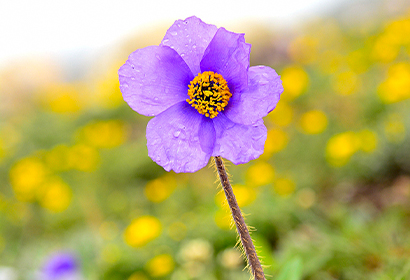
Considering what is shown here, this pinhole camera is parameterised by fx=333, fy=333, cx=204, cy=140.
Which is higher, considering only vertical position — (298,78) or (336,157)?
(298,78)

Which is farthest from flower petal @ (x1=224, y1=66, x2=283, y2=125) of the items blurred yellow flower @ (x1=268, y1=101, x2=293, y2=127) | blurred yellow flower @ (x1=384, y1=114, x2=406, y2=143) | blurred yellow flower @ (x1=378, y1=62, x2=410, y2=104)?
blurred yellow flower @ (x1=268, y1=101, x2=293, y2=127)

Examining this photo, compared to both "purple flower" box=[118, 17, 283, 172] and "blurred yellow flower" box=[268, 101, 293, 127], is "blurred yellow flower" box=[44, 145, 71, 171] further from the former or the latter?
"purple flower" box=[118, 17, 283, 172]

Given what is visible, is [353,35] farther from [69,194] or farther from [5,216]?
[5,216]

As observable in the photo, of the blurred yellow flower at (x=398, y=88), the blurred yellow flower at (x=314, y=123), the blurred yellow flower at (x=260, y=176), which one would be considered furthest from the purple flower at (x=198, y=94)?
the blurred yellow flower at (x=314, y=123)

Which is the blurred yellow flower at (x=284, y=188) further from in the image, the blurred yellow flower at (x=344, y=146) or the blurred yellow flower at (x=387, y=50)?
the blurred yellow flower at (x=387, y=50)

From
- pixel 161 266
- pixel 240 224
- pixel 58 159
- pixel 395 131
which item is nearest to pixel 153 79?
pixel 240 224

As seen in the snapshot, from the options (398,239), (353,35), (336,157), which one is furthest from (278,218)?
(353,35)
